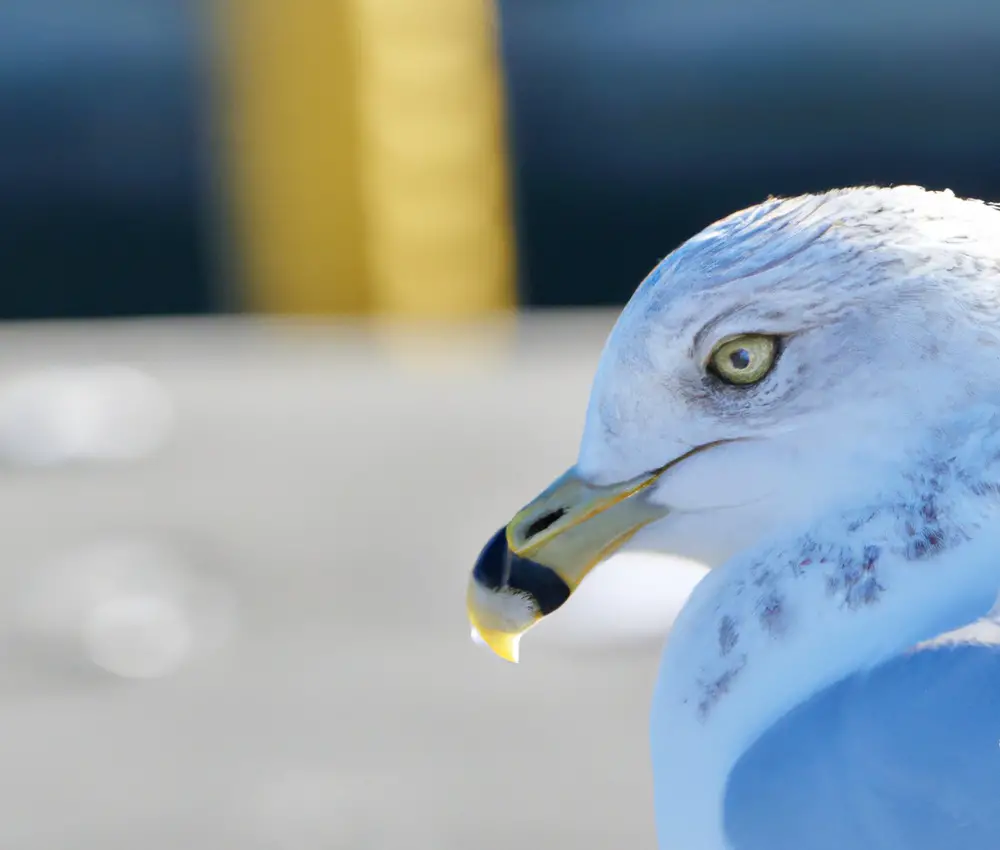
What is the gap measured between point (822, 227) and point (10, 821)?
166 cm

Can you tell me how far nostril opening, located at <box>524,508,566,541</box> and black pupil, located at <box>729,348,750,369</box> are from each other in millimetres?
163

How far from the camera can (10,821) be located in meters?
2.30

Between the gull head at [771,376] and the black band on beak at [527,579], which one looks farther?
the black band on beak at [527,579]

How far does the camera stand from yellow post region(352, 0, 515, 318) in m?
4.96

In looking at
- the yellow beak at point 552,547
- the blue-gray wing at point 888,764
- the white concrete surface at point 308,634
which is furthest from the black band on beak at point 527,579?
the white concrete surface at point 308,634

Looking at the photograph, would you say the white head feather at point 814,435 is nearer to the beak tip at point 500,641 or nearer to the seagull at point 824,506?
the seagull at point 824,506

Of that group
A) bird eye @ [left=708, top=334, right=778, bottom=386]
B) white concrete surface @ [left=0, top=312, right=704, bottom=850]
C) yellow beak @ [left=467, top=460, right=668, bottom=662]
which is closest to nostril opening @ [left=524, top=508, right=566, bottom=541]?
yellow beak @ [left=467, top=460, right=668, bottom=662]

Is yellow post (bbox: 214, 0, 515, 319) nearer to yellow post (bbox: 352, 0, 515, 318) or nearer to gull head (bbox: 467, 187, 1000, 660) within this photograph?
yellow post (bbox: 352, 0, 515, 318)

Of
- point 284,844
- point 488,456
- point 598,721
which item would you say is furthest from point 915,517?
point 488,456

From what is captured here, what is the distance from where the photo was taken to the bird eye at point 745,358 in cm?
109

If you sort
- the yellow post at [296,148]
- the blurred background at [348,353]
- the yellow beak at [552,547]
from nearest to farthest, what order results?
the yellow beak at [552,547] < the blurred background at [348,353] < the yellow post at [296,148]

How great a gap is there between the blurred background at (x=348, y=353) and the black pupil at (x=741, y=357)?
125 centimetres

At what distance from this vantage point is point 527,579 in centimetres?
116

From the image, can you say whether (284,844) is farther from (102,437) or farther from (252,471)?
(102,437)
